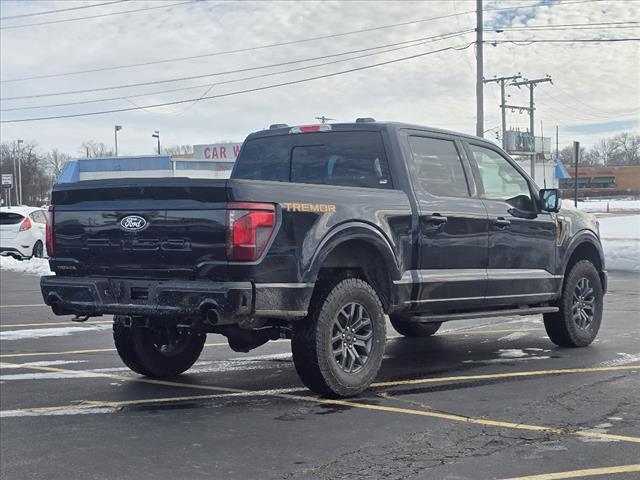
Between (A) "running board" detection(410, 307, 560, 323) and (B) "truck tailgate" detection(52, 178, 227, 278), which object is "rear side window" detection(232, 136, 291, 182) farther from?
(B) "truck tailgate" detection(52, 178, 227, 278)

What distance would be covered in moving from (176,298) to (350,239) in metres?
1.34

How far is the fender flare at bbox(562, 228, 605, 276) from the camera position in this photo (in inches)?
344

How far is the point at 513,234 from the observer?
26.4 feet

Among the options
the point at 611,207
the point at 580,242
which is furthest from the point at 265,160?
the point at 611,207

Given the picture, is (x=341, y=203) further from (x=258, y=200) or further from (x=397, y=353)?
(x=397, y=353)

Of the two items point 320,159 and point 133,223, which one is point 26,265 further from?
point 133,223

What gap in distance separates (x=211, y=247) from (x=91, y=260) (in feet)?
3.68

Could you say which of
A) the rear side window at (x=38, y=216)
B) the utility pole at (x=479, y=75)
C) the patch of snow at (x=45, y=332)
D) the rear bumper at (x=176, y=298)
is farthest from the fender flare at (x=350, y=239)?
the utility pole at (x=479, y=75)

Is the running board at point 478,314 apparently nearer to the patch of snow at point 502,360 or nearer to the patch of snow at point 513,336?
the patch of snow at point 502,360

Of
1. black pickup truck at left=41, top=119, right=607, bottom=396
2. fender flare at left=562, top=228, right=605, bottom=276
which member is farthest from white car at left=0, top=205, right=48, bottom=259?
fender flare at left=562, top=228, right=605, bottom=276

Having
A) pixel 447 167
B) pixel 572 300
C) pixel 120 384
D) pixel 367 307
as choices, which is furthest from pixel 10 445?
pixel 572 300

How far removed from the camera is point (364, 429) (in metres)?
5.56

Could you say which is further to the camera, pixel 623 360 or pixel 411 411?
pixel 623 360

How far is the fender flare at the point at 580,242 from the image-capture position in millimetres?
8734
